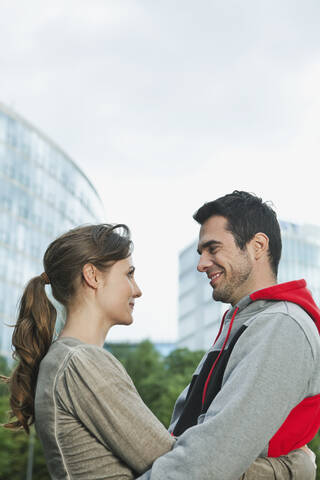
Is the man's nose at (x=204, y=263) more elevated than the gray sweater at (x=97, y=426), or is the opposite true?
the man's nose at (x=204, y=263)

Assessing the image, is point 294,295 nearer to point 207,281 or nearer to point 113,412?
point 113,412

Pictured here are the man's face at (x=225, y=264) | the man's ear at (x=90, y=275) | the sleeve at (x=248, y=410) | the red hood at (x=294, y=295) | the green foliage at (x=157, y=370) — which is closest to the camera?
the sleeve at (x=248, y=410)

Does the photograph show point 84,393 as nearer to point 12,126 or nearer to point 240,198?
point 240,198

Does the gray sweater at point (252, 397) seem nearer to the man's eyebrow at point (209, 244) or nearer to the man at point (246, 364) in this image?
the man at point (246, 364)

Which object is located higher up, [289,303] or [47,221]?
[47,221]

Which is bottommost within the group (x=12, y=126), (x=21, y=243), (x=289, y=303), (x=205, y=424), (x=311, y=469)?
(x=311, y=469)

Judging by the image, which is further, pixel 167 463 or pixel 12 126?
pixel 12 126

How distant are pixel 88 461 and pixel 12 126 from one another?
57.4 metres

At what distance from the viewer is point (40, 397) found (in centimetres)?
303

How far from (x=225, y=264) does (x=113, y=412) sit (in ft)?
3.97

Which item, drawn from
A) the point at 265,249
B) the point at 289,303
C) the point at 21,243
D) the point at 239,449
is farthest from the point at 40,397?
the point at 21,243

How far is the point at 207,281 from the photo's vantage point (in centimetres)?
8362

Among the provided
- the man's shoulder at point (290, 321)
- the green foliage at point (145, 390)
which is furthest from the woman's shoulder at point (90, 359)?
the green foliage at point (145, 390)

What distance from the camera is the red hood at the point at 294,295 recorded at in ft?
10.8
